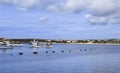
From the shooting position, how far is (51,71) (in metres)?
63.1

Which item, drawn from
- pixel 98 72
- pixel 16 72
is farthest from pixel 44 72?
pixel 98 72

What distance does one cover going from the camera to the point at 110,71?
6122 cm

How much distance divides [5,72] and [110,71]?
20.5 meters

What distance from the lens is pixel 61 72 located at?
61.0 metres

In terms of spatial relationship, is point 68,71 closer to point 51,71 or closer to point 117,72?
point 51,71

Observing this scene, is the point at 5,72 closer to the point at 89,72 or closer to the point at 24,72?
the point at 24,72

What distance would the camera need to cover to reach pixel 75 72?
6075cm

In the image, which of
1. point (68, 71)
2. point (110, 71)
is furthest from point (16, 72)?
point (110, 71)

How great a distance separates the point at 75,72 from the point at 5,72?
1367cm

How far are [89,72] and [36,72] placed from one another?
10152mm

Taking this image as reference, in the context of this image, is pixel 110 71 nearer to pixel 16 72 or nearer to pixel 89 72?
pixel 89 72

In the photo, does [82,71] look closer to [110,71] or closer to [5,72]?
[110,71]

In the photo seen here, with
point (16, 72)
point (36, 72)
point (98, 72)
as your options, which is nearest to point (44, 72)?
point (36, 72)

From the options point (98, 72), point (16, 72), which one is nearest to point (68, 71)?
point (98, 72)
